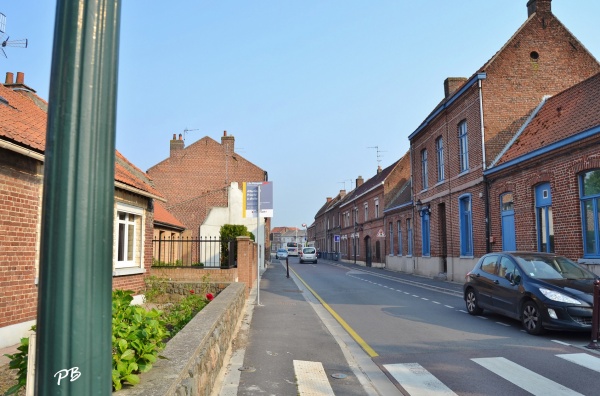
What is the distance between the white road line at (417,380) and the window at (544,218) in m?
11.5

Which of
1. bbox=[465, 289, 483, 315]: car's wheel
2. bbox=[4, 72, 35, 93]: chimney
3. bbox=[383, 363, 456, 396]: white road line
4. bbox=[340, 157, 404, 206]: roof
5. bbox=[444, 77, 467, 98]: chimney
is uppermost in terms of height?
bbox=[444, 77, 467, 98]: chimney

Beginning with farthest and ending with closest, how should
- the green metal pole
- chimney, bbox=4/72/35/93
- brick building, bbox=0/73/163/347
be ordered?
chimney, bbox=4/72/35/93, brick building, bbox=0/73/163/347, the green metal pole

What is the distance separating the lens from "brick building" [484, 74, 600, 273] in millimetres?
14273

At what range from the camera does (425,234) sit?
28.6 metres

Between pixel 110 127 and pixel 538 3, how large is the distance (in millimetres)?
24218

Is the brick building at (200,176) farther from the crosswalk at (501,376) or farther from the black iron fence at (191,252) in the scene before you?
the crosswalk at (501,376)

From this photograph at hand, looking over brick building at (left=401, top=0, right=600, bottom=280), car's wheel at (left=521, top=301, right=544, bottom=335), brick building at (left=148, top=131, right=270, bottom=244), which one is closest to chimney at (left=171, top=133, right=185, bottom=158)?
brick building at (left=148, top=131, right=270, bottom=244)

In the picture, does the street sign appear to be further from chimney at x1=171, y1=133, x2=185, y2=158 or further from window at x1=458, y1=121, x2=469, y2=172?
chimney at x1=171, y1=133, x2=185, y2=158

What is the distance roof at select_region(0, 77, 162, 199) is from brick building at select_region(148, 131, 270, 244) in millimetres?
21809

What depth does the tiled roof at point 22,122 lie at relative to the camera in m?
7.33

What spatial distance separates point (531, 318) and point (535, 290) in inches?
21.9

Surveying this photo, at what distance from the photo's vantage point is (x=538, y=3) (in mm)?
21578

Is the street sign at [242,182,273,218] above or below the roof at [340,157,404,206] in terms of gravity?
below

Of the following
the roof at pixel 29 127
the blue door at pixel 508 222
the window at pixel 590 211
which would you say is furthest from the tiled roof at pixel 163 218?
the window at pixel 590 211
